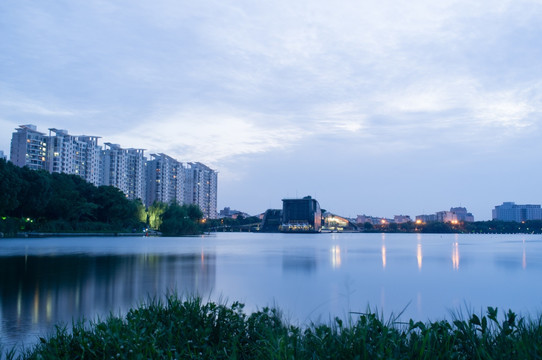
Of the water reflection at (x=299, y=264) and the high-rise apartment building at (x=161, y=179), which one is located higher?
the high-rise apartment building at (x=161, y=179)

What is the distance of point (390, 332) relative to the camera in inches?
169

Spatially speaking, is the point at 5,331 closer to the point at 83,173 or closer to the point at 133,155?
the point at 83,173

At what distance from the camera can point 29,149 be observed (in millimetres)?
117188

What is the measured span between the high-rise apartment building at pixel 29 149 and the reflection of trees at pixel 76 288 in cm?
11046

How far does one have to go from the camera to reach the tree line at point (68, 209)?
1900 inches

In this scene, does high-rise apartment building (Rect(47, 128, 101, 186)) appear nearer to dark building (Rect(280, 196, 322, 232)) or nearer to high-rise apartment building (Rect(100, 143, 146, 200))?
high-rise apartment building (Rect(100, 143, 146, 200))

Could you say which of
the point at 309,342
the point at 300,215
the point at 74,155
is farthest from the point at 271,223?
the point at 309,342

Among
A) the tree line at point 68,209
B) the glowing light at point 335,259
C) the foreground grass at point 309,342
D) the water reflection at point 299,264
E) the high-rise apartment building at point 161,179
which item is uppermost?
the high-rise apartment building at point 161,179

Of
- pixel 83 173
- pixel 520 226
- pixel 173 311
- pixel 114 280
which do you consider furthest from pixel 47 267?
pixel 520 226

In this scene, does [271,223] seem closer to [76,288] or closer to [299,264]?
[299,264]

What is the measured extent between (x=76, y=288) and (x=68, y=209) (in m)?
54.4

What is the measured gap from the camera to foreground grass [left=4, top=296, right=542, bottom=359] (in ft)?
12.5

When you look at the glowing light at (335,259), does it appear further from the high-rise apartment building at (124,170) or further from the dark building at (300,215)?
the dark building at (300,215)

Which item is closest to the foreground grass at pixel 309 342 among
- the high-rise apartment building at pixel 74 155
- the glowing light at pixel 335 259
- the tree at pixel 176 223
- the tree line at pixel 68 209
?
the glowing light at pixel 335 259
